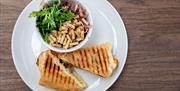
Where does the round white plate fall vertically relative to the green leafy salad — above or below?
below

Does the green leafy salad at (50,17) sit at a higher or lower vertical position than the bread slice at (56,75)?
higher

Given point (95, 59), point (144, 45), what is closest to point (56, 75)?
point (95, 59)

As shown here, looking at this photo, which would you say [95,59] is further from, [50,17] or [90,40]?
[50,17]

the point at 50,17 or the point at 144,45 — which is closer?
the point at 50,17

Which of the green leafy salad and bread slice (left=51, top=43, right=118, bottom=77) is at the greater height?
the green leafy salad

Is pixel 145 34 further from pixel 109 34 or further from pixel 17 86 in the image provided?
pixel 17 86
